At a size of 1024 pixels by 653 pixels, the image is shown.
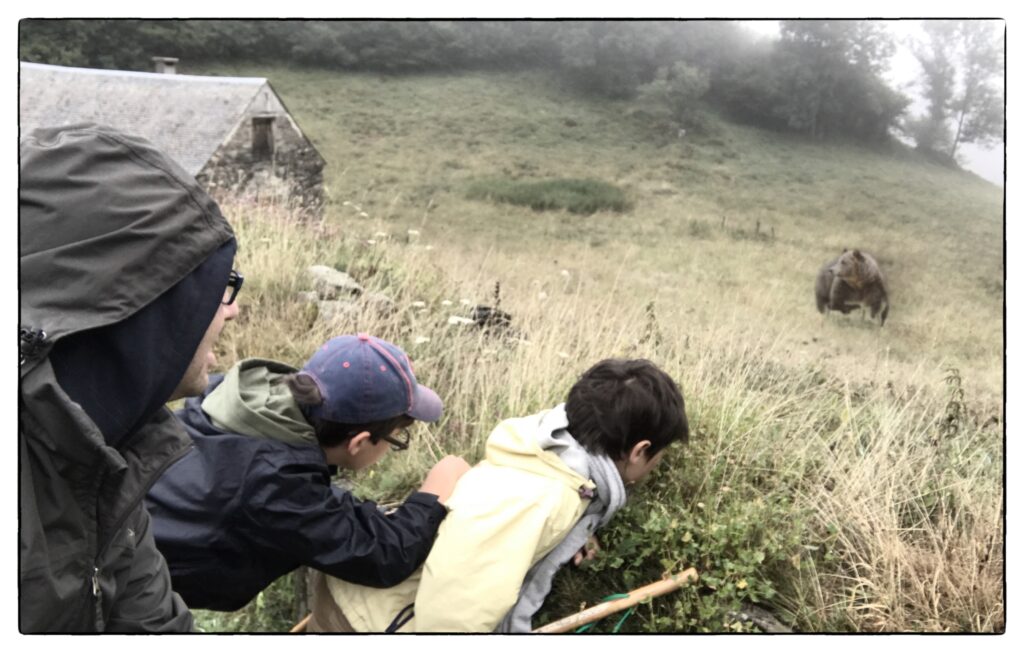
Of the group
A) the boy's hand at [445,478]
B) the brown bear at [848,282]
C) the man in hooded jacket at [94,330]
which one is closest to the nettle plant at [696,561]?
the boy's hand at [445,478]

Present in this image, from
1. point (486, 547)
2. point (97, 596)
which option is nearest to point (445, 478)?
point (486, 547)

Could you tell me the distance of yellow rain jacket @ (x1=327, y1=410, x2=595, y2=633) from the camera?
89.7 inches

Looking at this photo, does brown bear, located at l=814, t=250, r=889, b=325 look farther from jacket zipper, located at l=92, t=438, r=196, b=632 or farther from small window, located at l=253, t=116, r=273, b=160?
jacket zipper, located at l=92, t=438, r=196, b=632

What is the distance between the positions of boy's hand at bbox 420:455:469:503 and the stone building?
Result: 2.49 metres

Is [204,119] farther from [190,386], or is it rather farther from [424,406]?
[190,386]

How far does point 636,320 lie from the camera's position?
14.7ft

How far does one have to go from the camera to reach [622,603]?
2553mm

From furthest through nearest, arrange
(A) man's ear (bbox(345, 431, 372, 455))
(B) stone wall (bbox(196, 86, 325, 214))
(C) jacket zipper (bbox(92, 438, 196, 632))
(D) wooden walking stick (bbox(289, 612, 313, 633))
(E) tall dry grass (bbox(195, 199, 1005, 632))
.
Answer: (B) stone wall (bbox(196, 86, 325, 214)) → (D) wooden walking stick (bbox(289, 612, 313, 633)) → (E) tall dry grass (bbox(195, 199, 1005, 632)) → (A) man's ear (bbox(345, 431, 372, 455)) → (C) jacket zipper (bbox(92, 438, 196, 632))

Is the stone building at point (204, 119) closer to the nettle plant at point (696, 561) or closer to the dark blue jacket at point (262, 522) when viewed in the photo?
the dark blue jacket at point (262, 522)

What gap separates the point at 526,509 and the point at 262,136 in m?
9.50

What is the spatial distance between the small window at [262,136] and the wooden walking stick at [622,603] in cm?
924

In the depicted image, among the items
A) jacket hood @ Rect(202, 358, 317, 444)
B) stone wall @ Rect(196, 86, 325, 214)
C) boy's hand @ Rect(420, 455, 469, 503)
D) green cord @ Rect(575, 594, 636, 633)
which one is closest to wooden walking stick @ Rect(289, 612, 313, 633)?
boy's hand @ Rect(420, 455, 469, 503)

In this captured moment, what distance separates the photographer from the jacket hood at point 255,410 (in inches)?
92.0

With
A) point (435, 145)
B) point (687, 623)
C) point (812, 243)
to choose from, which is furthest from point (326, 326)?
point (435, 145)
